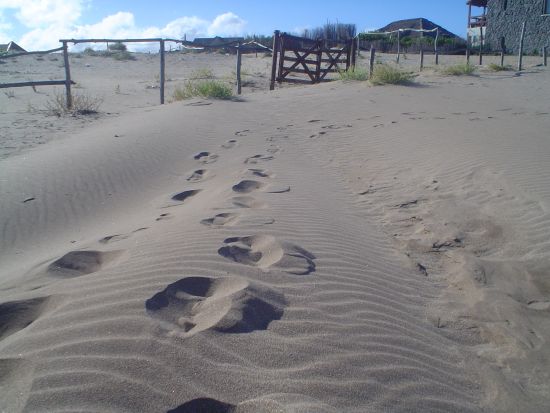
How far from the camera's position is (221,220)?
479 centimetres

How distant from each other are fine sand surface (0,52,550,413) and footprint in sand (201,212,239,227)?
4 centimetres

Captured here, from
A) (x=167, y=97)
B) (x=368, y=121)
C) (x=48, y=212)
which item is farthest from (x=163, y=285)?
(x=167, y=97)

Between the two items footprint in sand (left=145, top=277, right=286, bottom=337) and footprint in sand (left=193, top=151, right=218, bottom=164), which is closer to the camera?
footprint in sand (left=145, top=277, right=286, bottom=337)

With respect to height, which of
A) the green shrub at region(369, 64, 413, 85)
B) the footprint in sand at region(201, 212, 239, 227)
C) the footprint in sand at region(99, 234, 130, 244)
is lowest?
the footprint in sand at region(99, 234, 130, 244)

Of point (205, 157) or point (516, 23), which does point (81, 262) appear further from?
point (516, 23)

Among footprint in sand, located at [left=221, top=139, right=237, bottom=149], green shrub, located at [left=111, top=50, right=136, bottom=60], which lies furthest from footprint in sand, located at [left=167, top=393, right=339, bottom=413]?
green shrub, located at [left=111, top=50, right=136, bottom=60]

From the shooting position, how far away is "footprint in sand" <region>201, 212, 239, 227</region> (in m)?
4.65

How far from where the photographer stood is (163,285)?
3195 mm

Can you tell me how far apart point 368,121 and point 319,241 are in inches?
300

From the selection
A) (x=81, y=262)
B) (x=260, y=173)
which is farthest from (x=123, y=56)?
(x=81, y=262)

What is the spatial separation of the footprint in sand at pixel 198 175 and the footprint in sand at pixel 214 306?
4414mm

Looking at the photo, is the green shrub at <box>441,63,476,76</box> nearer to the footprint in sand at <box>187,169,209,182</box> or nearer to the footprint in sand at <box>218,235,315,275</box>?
the footprint in sand at <box>187,169,209,182</box>

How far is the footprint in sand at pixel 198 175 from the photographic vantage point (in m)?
7.61

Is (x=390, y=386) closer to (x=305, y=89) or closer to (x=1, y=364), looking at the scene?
(x=1, y=364)
